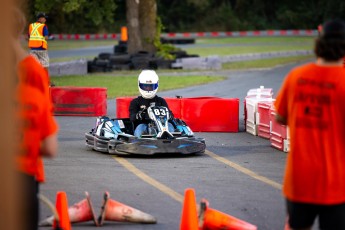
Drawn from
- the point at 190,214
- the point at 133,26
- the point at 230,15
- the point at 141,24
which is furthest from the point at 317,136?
the point at 230,15

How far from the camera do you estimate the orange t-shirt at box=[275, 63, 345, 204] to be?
193 inches

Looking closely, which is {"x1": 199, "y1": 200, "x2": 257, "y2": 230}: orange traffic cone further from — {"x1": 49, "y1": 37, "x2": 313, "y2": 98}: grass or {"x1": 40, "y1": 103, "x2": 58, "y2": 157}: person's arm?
{"x1": 49, "y1": 37, "x2": 313, "y2": 98}: grass

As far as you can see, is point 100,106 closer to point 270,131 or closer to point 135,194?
point 270,131

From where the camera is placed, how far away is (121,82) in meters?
27.3

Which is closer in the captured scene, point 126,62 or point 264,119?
point 264,119

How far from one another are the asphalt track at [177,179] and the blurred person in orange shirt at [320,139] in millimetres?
2834

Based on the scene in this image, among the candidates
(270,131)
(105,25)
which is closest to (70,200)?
(270,131)

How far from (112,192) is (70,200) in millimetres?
717

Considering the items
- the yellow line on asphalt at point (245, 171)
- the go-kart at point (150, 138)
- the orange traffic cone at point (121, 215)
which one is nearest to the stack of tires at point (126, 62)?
the go-kart at point (150, 138)

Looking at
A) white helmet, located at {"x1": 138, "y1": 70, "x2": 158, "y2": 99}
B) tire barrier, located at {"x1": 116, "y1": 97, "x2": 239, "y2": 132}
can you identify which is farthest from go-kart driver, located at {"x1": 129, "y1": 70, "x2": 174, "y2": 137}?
tire barrier, located at {"x1": 116, "y1": 97, "x2": 239, "y2": 132}

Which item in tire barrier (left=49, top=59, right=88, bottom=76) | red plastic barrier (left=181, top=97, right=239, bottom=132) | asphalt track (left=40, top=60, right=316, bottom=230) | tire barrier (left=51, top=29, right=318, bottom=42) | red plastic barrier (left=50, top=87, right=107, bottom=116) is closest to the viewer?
asphalt track (left=40, top=60, right=316, bottom=230)

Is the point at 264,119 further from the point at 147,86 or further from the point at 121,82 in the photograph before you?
the point at 121,82

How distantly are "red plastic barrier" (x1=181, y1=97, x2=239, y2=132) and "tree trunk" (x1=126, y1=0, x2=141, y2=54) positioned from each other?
716 inches

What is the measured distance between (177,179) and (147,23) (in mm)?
24474
